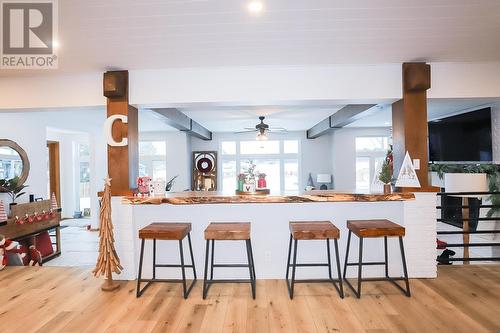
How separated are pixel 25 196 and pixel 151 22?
4.58 metres

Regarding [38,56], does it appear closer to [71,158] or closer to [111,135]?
[111,135]

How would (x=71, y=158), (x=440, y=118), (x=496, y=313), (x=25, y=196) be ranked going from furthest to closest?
(x=71, y=158) < (x=440, y=118) < (x=25, y=196) < (x=496, y=313)

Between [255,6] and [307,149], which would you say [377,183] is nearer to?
[255,6]

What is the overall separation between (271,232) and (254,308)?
0.86 metres

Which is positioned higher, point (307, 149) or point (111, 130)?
point (307, 149)

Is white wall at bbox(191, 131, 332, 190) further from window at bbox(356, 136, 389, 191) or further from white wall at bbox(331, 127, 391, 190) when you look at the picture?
window at bbox(356, 136, 389, 191)

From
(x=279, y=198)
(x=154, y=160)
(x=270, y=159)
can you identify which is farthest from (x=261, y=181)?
(x=154, y=160)

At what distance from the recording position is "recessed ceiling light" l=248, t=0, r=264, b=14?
1.93 metres

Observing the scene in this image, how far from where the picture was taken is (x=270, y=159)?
8844 millimetres

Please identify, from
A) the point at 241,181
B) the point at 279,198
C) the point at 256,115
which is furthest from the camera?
the point at 256,115

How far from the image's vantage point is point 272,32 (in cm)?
237

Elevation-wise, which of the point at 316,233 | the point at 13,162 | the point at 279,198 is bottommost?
the point at 316,233

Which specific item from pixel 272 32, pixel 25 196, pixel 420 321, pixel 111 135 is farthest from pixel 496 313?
pixel 25 196

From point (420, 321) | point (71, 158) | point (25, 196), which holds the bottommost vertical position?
point (420, 321)
